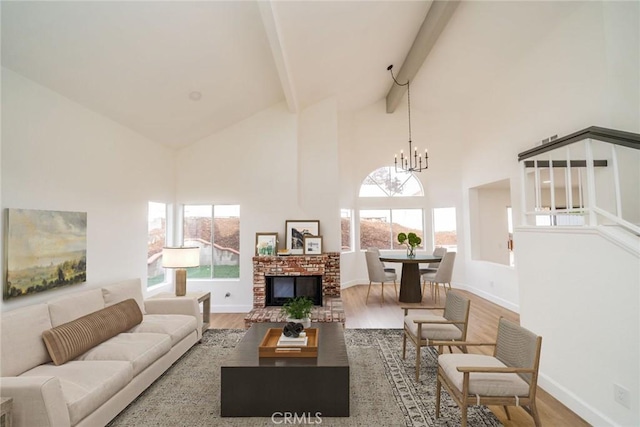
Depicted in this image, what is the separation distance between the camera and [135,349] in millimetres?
2688

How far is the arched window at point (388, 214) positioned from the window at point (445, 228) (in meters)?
0.34

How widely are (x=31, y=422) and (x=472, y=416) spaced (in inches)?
119

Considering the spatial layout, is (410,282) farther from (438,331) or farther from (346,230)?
(438,331)

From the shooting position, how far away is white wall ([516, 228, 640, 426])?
208cm

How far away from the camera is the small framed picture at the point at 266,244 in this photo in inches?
209

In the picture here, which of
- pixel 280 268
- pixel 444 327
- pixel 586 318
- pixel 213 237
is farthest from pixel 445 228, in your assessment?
pixel 213 237

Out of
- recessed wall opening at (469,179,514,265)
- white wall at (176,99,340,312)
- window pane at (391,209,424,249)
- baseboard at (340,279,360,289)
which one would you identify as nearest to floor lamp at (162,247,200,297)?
white wall at (176,99,340,312)

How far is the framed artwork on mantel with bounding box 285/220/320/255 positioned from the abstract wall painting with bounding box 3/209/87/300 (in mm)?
2967

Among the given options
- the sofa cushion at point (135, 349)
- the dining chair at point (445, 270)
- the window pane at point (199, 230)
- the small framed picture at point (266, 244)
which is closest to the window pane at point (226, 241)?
the window pane at point (199, 230)

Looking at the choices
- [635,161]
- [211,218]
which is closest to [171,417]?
[211,218]

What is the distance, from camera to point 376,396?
267 centimetres

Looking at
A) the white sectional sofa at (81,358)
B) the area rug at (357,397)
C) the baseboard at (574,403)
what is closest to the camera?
the white sectional sofa at (81,358)

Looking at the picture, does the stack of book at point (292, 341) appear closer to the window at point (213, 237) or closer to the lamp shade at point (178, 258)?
the lamp shade at point (178, 258)

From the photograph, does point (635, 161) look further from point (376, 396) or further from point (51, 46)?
point (51, 46)
